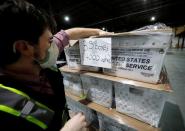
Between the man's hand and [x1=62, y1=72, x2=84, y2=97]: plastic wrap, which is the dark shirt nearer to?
the man's hand

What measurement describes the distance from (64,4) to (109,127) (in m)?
4.26

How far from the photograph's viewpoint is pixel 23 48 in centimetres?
54

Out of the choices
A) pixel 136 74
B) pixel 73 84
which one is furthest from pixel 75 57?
pixel 136 74

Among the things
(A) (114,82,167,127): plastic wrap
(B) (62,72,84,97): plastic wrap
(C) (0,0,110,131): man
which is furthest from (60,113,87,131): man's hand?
(B) (62,72,84,97): plastic wrap

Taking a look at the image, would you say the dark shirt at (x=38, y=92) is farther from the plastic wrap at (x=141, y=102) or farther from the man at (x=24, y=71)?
the plastic wrap at (x=141, y=102)

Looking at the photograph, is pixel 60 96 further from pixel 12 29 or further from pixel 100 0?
pixel 100 0

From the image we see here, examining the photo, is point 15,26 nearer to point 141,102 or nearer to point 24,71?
point 24,71

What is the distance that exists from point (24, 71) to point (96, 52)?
483mm

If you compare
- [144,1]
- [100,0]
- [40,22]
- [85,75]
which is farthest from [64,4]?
[40,22]

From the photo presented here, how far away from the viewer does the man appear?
1.58 ft

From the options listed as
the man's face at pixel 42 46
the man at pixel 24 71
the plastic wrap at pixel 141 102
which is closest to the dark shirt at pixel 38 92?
the man at pixel 24 71

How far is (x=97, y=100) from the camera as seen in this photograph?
3.60ft

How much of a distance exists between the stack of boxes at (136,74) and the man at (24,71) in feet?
1.15

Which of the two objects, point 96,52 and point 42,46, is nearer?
point 42,46
